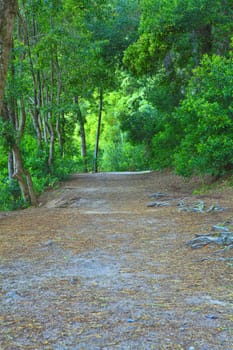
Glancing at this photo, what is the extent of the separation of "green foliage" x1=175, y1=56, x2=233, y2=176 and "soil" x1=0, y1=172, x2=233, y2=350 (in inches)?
120

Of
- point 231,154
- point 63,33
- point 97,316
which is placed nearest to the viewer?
point 97,316

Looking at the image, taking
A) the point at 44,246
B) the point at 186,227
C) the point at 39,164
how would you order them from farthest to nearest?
the point at 39,164 < the point at 186,227 < the point at 44,246

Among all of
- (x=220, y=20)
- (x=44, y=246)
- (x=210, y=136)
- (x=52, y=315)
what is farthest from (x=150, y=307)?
(x=220, y=20)

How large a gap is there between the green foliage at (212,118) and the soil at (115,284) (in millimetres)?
3059

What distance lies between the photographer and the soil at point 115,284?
3289 millimetres

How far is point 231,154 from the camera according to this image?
39.8ft

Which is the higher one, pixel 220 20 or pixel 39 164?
pixel 220 20

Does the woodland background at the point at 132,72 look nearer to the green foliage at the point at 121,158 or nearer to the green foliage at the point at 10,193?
the green foliage at the point at 10,193

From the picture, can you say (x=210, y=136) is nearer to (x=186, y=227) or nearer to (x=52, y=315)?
(x=186, y=227)

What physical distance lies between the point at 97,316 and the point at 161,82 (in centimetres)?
1962

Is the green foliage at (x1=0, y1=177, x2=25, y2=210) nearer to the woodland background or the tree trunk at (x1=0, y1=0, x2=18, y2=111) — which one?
the woodland background

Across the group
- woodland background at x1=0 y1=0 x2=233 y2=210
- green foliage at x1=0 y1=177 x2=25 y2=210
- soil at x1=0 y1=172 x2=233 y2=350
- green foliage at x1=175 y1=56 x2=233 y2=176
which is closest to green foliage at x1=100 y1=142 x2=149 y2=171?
woodland background at x1=0 y1=0 x2=233 y2=210

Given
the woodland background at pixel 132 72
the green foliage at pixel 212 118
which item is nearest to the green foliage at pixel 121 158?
the woodland background at pixel 132 72

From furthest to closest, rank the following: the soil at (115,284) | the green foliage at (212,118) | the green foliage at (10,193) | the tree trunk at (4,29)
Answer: the green foliage at (10,193), the green foliage at (212,118), the tree trunk at (4,29), the soil at (115,284)
